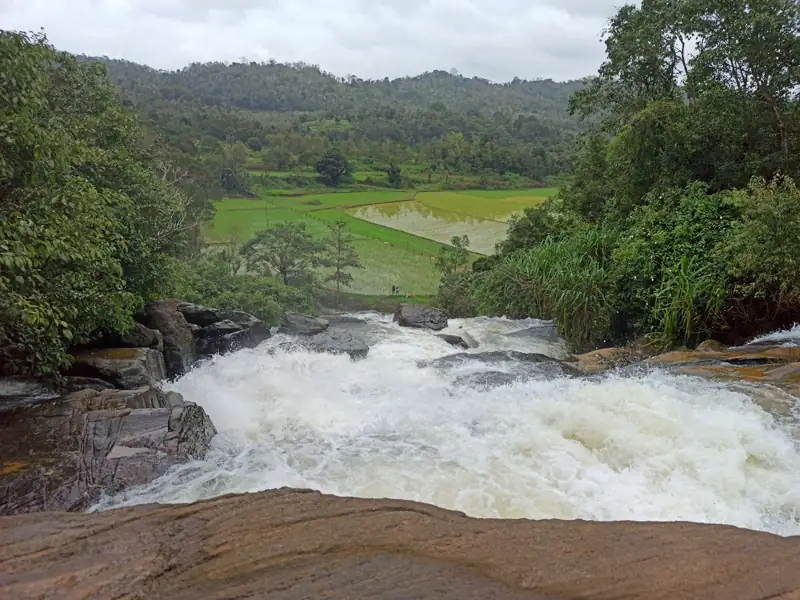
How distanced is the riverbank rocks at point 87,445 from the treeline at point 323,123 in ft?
35.1

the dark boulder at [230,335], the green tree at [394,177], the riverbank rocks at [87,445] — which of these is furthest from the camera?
the green tree at [394,177]

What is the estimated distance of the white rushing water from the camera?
5.11 metres

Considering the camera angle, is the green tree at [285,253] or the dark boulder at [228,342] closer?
the dark boulder at [228,342]

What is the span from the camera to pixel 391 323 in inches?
727

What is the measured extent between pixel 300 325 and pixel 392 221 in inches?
814

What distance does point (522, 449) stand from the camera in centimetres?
601

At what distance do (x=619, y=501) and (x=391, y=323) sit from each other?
13559mm

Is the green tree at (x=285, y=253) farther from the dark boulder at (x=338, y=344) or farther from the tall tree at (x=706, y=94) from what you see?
the tall tree at (x=706, y=94)

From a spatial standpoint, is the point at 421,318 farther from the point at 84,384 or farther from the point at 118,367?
the point at 84,384

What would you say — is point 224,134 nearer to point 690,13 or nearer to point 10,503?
point 690,13

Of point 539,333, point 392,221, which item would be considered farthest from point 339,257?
point 539,333

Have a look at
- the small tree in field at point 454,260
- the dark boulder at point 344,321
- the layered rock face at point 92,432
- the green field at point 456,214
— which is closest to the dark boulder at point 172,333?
the layered rock face at point 92,432

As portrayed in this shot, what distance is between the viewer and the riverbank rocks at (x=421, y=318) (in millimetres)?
16969

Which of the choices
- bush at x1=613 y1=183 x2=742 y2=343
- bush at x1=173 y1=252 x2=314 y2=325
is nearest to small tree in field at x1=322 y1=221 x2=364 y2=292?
bush at x1=173 y1=252 x2=314 y2=325
